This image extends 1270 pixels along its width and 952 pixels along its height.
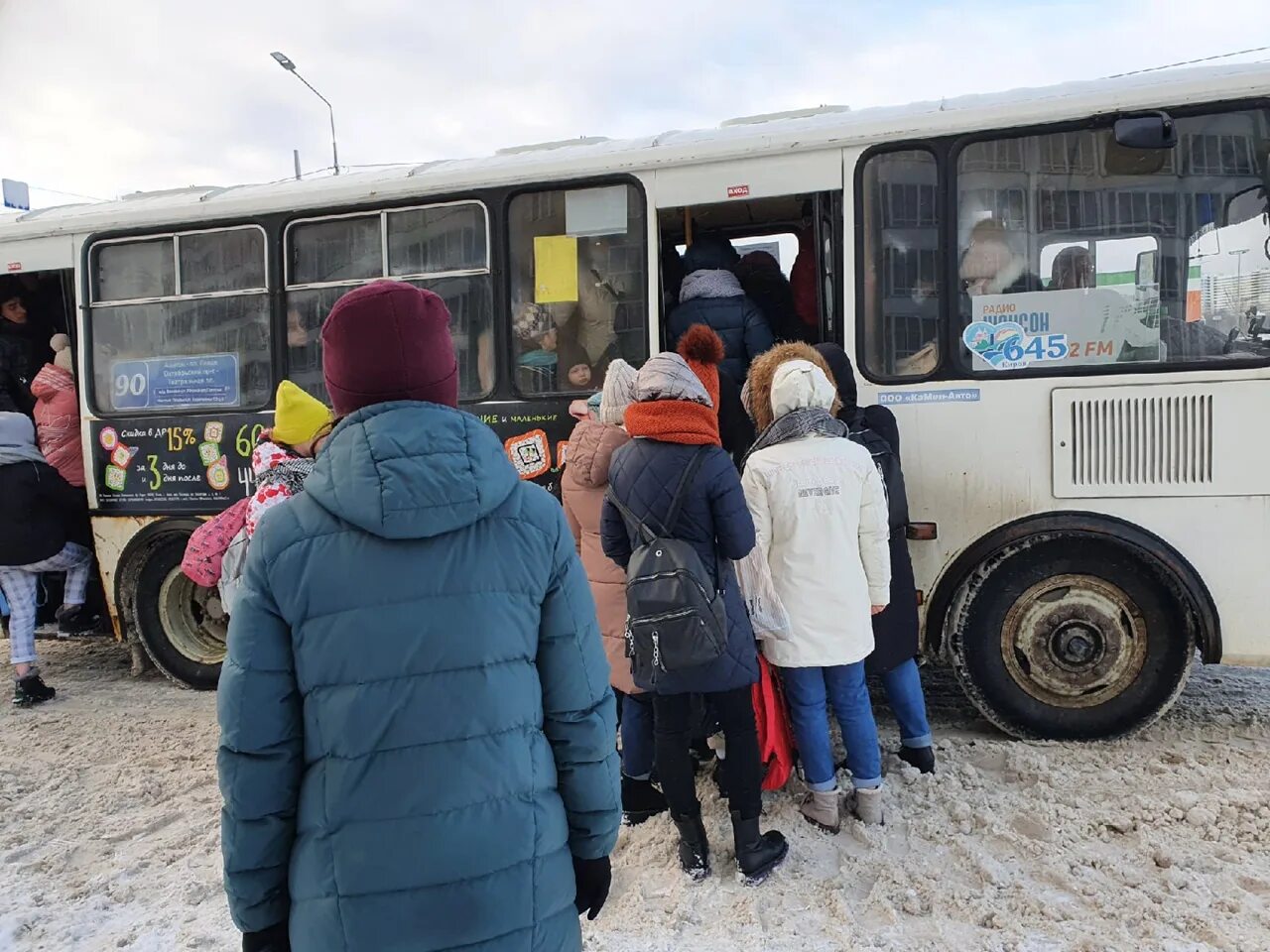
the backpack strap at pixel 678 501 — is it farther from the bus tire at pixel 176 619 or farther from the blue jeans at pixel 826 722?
the bus tire at pixel 176 619

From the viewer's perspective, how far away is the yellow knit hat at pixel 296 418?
3.69 metres

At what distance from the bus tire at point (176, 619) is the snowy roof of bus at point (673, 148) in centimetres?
208

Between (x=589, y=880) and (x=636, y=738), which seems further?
(x=636, y=738)

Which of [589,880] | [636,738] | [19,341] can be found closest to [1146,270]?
[636,738]

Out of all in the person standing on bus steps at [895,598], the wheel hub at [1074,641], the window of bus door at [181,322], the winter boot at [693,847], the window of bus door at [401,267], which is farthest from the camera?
the window of bus door at [181,322]

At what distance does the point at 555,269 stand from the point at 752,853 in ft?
10.0

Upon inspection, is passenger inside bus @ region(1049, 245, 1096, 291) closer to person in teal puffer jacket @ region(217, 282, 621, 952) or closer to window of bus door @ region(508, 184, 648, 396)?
window of bus door @ region(508, 184, 648, 396)

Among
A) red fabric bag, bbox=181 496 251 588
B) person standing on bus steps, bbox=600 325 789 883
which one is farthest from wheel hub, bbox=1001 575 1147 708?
red fabric bag, bbox=181 496 251 588

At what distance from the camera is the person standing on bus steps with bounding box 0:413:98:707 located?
5.52 meters

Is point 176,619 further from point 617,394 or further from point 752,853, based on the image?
point 752,853

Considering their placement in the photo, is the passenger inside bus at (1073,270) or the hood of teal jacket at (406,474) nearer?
the hood of teal jacket at (406,474)

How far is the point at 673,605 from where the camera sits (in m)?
2.99

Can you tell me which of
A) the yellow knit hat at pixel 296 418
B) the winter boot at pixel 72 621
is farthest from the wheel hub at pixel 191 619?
the yellow knit hat at pixel 296 418

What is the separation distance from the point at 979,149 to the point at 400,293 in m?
3.46
